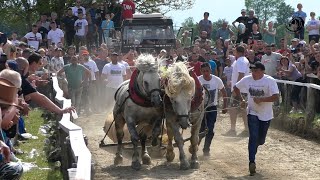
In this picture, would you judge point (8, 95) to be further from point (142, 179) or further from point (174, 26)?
point (174, 26)

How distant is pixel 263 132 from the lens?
37.4 feet

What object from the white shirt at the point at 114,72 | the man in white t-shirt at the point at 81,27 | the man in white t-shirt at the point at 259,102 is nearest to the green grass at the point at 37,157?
the white shirt at the point at 114,72

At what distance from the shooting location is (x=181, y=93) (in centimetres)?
1116

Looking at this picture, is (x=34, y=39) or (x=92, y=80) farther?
(x=34, y=39)

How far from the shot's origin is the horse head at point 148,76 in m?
11.4

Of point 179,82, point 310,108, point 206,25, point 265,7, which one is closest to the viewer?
point 179,82

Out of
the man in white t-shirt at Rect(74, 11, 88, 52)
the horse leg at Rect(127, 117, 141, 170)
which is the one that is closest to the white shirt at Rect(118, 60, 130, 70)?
the man in white t-shirt at Rect(74, 11, 88, 52)

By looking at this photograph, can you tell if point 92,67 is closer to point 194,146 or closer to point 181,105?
point 194,146

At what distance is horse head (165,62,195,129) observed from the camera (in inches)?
436

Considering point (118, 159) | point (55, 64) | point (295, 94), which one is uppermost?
point (55, 64)

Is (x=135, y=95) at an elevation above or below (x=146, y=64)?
below

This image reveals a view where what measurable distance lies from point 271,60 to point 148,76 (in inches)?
320

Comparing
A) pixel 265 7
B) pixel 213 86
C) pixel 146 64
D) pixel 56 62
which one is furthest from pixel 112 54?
pixel 265 7

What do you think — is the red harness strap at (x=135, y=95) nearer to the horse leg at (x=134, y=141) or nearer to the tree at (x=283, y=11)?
the horse leg at (x=134, y=141)
